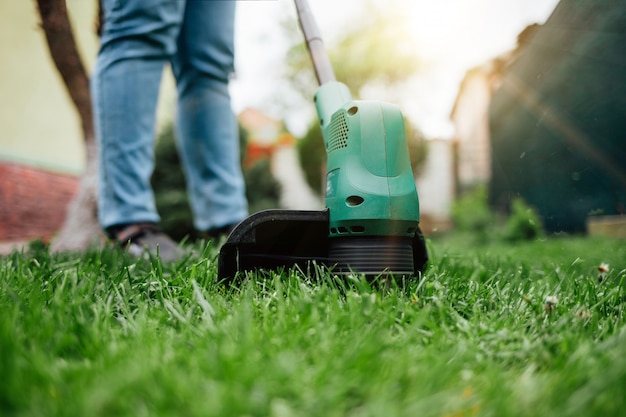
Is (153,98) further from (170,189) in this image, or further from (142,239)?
(170,189)

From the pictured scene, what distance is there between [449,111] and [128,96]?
8522 mm

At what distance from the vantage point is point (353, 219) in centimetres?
110

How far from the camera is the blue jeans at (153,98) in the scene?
171 centimetres

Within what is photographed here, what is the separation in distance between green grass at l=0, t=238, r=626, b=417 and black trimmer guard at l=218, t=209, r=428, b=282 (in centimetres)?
5

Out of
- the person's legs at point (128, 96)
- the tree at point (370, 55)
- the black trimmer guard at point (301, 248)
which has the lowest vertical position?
the black trimmer guard at point (301, 248)

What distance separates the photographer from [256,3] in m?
1.85

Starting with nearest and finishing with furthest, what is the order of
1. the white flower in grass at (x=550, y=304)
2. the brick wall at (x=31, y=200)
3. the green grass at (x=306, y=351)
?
the green grass at (x=306, y=351) → the white flower in grass at (x=550, y=304) → the brick wall at (x=31, y=200)

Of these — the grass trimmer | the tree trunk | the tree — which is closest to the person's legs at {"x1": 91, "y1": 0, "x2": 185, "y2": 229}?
the grass trimmer

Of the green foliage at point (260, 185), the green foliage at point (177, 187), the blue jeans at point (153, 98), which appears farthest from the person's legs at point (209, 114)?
the green foliage at point (260, 185)

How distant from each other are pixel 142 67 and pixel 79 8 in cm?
213

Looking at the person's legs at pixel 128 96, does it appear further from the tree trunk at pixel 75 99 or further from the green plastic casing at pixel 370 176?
the tree trunk at pixel 75 99

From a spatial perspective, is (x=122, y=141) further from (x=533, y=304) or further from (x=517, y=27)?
(x=517, y=27)

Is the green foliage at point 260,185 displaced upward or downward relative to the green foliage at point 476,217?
upward

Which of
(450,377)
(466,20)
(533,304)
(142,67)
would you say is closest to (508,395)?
(450,377)
